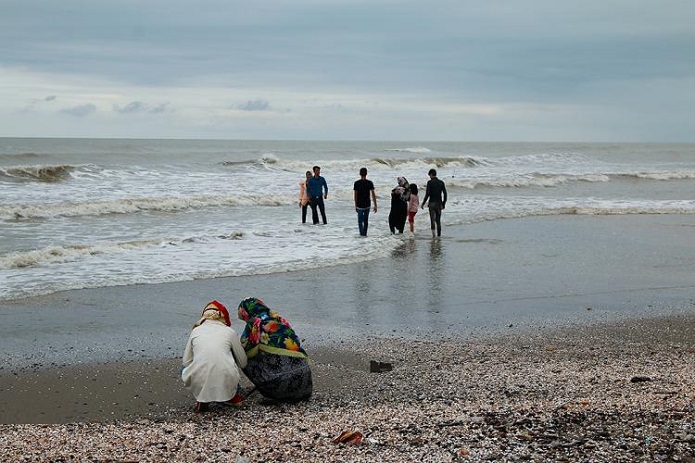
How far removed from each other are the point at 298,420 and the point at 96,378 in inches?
96.1

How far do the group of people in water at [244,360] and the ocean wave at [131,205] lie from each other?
18.3 m

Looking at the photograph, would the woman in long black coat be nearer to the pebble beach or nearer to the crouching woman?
the pebble beach

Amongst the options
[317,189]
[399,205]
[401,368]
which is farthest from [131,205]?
[401,368]

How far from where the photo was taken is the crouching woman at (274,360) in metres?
6.98

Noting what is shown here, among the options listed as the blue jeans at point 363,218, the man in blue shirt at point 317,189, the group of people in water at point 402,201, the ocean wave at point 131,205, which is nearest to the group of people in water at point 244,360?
the group of people in water at point 402,201

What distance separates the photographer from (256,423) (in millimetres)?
6395

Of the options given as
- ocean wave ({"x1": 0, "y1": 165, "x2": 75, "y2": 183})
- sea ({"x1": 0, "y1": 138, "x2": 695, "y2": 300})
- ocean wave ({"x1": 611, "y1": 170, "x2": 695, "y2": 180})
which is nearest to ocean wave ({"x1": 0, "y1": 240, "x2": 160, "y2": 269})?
sea ({"x1": 0, "y1": 138, "x2": 695, "y2": 300})

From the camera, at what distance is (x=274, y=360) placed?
7.08 metres

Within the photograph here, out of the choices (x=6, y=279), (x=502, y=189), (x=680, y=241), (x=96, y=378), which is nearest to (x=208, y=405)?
(x=96, y=378)

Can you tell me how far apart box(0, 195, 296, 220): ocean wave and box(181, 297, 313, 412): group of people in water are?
18330 mm

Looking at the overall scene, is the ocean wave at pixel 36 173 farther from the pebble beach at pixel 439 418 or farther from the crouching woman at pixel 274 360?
the crouching woman at pixel 274 360

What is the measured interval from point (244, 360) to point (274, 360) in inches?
10.3

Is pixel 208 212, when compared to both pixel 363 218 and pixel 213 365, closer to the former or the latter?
pixel 363 218

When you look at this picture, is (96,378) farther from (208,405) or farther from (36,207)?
(36,207)
